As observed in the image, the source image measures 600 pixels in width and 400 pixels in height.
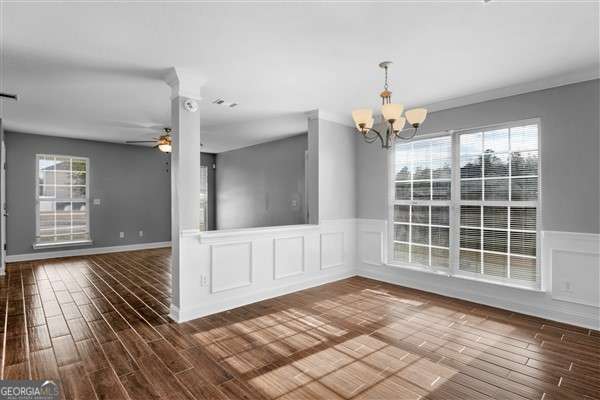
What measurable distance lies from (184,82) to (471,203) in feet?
12.6

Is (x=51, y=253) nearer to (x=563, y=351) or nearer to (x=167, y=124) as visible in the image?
(x=167, y=124)

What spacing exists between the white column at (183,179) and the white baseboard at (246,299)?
0.05 metres

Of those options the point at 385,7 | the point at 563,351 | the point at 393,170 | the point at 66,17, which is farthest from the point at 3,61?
the point at 563,351

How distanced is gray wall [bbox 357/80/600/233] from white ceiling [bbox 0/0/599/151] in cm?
22

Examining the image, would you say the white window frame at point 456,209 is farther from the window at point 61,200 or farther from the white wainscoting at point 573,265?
the window at point 61,200

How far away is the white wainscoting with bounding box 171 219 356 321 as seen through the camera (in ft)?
11.5

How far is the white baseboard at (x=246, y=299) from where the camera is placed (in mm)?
3396

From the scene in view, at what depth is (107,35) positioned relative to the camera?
254cm

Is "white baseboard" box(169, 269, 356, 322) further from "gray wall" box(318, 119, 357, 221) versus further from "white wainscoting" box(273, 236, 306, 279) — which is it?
"gray wall" box(318, 119, 357, 221)

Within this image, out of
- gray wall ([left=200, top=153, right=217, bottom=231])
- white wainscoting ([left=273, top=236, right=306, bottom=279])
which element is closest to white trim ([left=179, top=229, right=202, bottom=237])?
white wainscoting ([left=273, top=236, right=306, bottom=279])

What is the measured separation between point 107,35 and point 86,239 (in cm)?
606

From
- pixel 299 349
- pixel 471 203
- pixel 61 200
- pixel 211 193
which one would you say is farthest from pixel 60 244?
pixel 471 203

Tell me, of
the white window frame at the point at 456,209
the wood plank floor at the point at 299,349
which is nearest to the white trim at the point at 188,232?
the wood plank floor at the point at 299,349

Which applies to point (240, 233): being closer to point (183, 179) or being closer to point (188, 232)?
point (188, 232)
